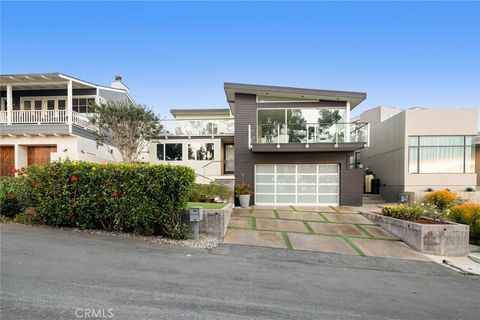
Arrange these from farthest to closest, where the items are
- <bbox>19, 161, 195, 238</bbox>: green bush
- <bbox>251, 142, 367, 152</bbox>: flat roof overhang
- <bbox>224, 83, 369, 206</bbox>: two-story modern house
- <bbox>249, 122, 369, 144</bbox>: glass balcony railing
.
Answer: <bbox>224, 83, 369, 206</bbox>: two-story modern house < <bbox>249, 122, 369, 144</bbox>: glass balcony railing < <bbox>251, 142, 367, 152</bbox>: flat roof overhang < <bbox>19, 161, 195, 238</bbox>: green bush

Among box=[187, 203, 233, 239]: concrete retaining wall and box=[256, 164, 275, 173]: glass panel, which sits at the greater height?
box=[256, 164, 275, 173]: glass panel

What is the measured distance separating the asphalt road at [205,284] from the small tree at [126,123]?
909 centimetres

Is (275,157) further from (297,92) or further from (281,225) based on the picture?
(281,225)

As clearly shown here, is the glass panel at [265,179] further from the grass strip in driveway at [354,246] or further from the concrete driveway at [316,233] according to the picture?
the grass strip in driveway at [354,246]

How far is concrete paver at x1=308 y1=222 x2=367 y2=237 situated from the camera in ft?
32.7

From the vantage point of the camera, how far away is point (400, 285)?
549 centimetres

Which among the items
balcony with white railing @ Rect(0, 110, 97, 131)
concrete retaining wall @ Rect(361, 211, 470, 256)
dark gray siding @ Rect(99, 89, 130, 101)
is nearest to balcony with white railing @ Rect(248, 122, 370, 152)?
concrete retaining wall @ Rect(361, 211, 470, 256)

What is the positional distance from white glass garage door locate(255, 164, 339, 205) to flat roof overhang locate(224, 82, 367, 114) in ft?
13.0

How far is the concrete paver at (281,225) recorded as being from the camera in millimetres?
10215

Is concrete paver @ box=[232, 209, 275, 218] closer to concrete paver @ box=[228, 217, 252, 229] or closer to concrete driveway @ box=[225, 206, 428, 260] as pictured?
concrete driveway @ box=[225, 206, 428, 260]

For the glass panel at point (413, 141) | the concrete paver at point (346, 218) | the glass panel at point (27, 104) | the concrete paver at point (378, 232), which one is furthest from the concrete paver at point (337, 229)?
the glass panel at point (27, 104)

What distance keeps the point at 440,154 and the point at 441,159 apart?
312mm

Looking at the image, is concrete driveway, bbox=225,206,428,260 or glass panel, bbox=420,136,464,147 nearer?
concrete driveway, bbox=225,206,428,260

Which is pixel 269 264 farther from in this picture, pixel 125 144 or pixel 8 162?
pixel 8 162
